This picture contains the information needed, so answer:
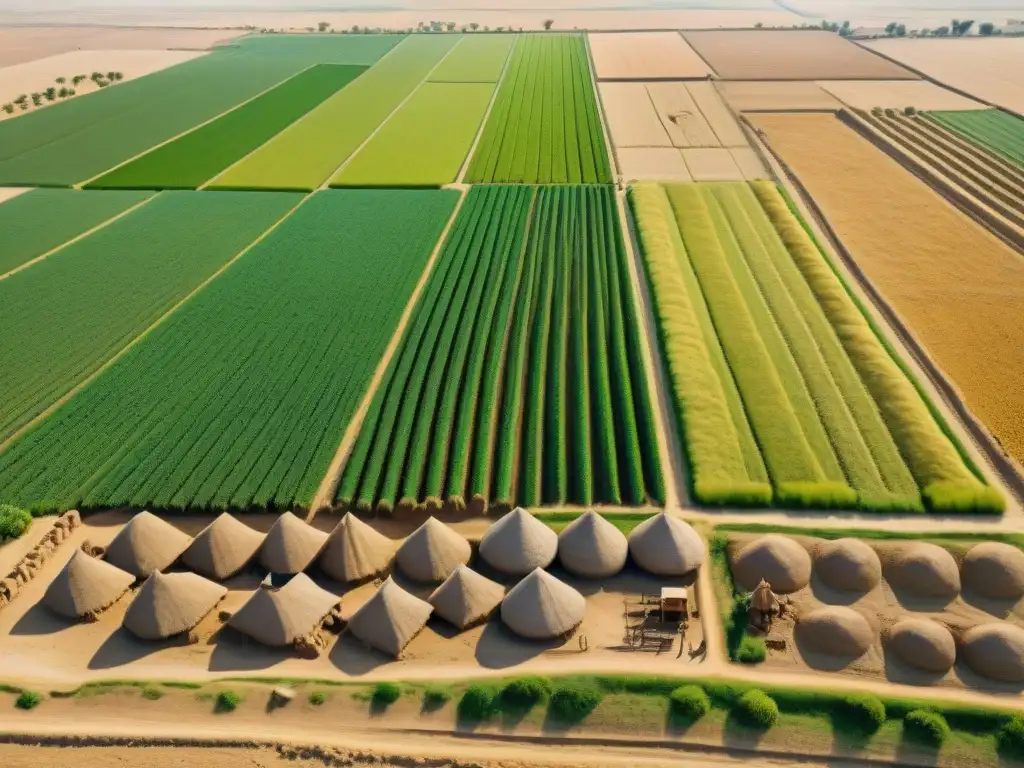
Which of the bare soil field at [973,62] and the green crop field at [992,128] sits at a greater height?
the bare soil field at [973,62]

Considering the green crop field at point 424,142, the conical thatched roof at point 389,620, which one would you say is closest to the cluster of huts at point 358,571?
the conical thatched roof at point 389,620

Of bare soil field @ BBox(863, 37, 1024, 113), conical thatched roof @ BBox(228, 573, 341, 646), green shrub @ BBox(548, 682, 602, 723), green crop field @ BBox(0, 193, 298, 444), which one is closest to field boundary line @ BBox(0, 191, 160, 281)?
green crop field @ BBox(0, 193, 298, 444)

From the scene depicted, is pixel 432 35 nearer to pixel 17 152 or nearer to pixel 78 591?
pixel 17 152

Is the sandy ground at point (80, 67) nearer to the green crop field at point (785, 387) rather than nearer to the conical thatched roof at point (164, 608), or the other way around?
the green crop field at point (785, 387)

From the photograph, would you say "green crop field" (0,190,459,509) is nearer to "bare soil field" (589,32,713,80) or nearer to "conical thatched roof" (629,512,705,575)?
"conical thatched roof" (629,512,705,575)

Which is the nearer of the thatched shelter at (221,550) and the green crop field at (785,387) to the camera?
the thatched shelter at (221,550)

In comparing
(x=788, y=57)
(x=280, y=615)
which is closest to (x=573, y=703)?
(x=280, y=615)

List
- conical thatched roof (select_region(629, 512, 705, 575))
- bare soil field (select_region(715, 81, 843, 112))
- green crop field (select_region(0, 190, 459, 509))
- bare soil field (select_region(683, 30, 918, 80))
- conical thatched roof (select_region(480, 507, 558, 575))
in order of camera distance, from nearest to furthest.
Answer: conical thatched roof (select_region(629, 512, 705, 575)) → conical thatched roof (select_region(480, 507, 558, 575)) → green crop field (select_region(0, 190, 459, 509)) → bare soil field (select_region(715, 81, 843, 112)) → bare soil field (select_region(683, 30, 918, 80))
